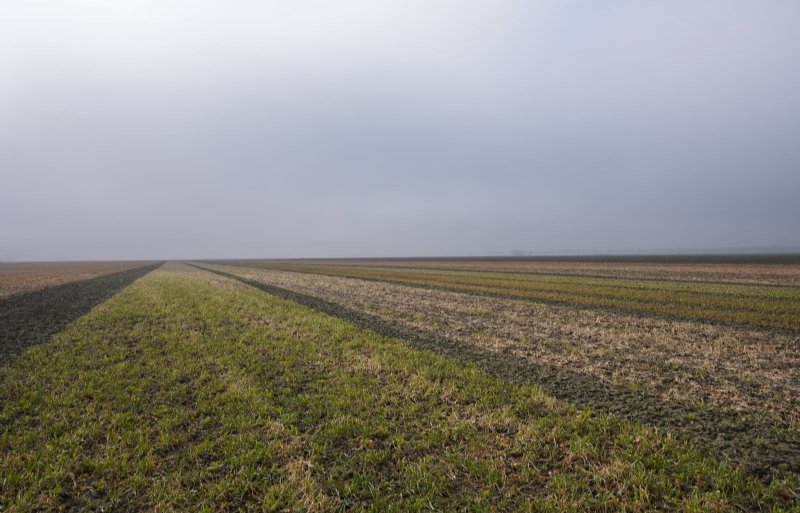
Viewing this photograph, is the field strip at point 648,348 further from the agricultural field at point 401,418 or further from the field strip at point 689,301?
the field strip at point 689,301

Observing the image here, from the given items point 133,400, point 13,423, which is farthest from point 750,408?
point 13,423

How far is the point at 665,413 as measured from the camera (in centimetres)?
786

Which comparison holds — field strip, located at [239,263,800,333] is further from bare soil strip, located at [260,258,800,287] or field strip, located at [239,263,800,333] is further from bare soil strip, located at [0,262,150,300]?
bare soil strip, located at [0,262,150,300]

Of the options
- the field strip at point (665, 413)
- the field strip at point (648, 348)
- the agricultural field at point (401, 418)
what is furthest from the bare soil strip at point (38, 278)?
the field strip at point (665, 413)

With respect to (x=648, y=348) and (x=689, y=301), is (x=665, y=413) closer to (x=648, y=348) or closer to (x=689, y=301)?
(x=648, y=348)

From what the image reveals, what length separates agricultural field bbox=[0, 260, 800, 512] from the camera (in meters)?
5.52

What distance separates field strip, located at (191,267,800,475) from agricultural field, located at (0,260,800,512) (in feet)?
0.15

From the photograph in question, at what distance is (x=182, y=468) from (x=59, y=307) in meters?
24.1

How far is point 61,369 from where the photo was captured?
35.3 ft

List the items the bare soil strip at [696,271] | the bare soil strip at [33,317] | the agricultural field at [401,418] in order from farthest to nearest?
1. the bare soil strip at [696,271]
2. the bare soil strip at [33,317]
3. the agricultural field at [401,418]

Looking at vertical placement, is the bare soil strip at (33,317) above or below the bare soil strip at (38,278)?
below

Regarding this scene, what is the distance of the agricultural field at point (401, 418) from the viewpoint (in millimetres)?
5516

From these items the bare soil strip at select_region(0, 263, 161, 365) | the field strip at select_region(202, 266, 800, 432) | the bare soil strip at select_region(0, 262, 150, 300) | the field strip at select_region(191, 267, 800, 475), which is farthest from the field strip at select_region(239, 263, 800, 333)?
the bare soil strip at select_region(0, 262, 150, 300)

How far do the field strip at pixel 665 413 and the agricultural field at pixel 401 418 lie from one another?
0.05 meters
